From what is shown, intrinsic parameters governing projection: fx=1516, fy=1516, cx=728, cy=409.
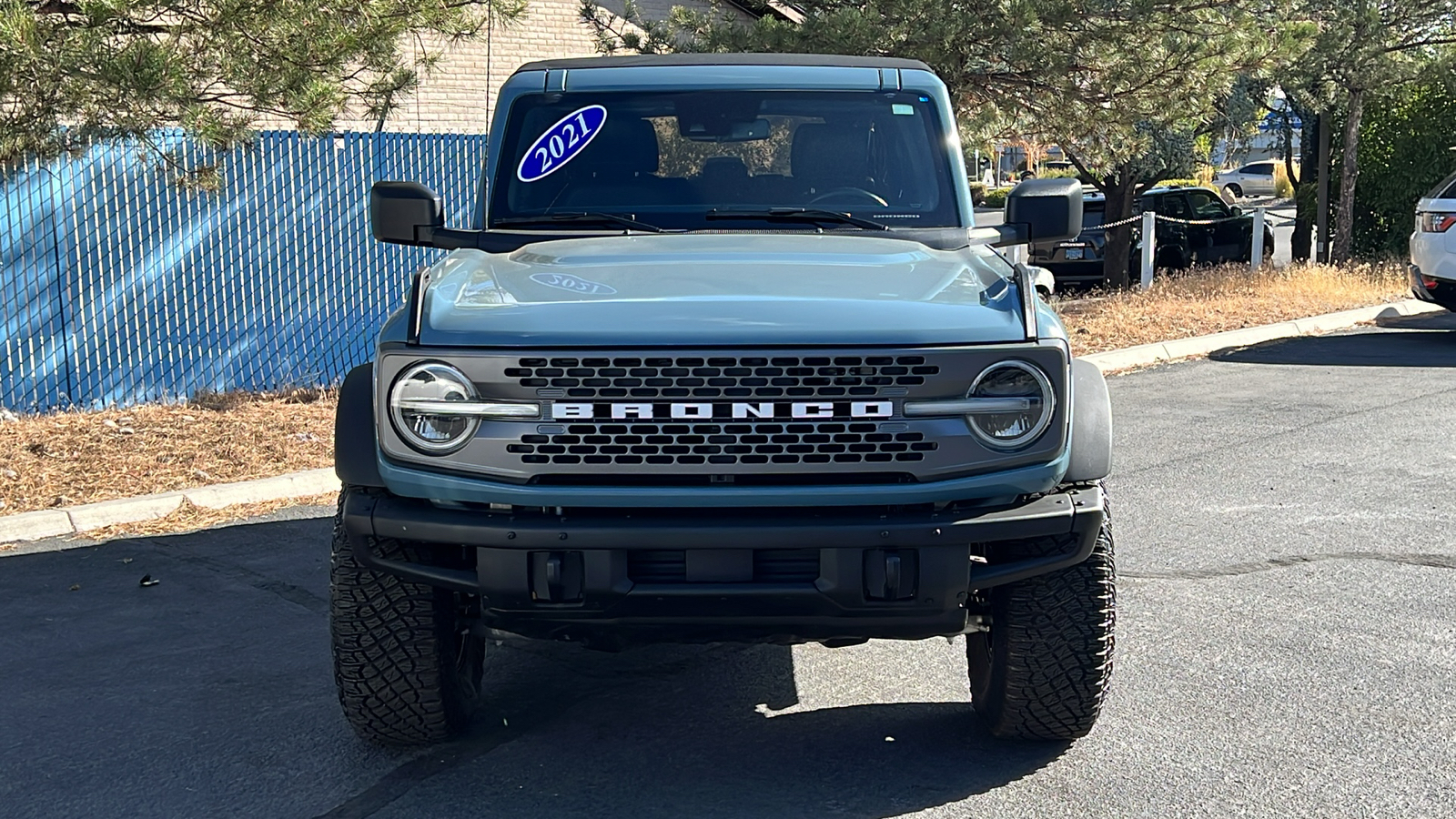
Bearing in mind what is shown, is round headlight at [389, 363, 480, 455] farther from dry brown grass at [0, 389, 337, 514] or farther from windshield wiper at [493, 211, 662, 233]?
dry brown grass at [0, 389, 337, 514]

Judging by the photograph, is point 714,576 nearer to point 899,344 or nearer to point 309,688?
point 899,344

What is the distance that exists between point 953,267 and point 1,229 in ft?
24.9

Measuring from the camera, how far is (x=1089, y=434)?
389 cm

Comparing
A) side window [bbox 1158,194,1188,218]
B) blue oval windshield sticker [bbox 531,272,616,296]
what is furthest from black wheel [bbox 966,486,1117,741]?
side window [bbox 1158,194,1188,218]

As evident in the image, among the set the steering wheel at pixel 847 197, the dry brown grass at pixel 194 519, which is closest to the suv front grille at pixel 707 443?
the steering wheel at pixel 847 197

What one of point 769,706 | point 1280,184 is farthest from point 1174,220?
point 1280,184

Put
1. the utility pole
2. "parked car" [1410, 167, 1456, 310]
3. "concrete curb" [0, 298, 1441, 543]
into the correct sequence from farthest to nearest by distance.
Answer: the utility pole
"parked car" [1410, 167, 1456, 310]
"concrete curb" [0, 298, 1441, 543]

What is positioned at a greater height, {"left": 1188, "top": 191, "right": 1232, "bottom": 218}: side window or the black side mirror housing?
the black side mirror housing

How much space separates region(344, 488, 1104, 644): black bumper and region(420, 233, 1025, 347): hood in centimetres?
42

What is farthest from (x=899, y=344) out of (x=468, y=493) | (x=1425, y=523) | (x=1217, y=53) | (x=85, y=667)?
(x=1217, y=53)

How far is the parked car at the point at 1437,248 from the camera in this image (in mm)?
13172

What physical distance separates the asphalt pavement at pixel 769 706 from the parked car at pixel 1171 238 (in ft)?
44.0

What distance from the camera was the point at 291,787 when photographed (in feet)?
13.2

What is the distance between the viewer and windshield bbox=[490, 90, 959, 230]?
5.04m
